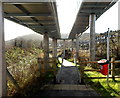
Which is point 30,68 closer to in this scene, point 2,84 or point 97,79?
point 2,84

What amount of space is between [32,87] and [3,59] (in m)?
1.84

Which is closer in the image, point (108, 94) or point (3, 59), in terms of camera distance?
point (3, 59)

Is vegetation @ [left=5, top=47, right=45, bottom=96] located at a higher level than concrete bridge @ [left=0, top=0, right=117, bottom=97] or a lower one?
lower

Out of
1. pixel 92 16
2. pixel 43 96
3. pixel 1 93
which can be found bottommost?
pixel 43 96

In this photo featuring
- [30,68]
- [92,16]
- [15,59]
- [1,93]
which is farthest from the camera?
[92,16]

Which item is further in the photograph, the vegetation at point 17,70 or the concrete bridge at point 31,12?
the vegetation at point 17,70

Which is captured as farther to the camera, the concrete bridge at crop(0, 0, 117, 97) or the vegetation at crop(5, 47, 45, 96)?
the vegetation at crop(5, 47, 45, 96)

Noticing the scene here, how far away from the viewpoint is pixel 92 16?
10.9 m

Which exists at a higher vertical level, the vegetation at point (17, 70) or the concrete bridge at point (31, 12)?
the concrete bridge at point (31, 12)

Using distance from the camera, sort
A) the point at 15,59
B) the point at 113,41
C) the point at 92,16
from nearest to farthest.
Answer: the point at 15,59
the point at 92,16
the point at 113,41

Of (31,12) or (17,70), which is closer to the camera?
(17,70)

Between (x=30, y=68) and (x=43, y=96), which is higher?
(x=30, y=68)

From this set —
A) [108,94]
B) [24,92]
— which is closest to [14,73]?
[24,92]

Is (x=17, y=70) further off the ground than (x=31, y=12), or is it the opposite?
(x=31, y=12)
